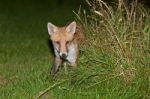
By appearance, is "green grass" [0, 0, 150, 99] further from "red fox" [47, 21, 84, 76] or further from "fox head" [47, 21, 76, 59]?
"fox head" [47, 21, 76, 59]

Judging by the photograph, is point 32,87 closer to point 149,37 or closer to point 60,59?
point 60,59

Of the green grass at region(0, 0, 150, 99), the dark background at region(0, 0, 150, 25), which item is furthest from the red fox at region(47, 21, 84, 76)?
the dark background at region(0, 0, 150, 25)

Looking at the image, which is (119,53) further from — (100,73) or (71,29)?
(71,29)

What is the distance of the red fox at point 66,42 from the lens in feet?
27.2

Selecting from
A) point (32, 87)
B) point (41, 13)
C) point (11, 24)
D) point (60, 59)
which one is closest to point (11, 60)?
point (60, 59)

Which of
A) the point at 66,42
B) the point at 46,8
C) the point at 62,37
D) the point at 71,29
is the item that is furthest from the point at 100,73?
the point at 46,8


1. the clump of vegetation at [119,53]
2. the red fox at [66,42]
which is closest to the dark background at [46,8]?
the red fox at [66,42]

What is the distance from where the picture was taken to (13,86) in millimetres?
8000

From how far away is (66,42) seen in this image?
27.3 feet

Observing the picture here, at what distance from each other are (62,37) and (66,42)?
0.12m

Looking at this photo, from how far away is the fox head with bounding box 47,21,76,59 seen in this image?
823cm

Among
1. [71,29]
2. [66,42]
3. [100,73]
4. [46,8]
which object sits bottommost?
[100,73]

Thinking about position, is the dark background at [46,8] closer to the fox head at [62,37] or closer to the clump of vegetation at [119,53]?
the fox head at [62,37]

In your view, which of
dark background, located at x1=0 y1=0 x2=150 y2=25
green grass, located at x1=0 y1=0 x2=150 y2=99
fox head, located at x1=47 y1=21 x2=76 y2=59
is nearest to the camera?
green grass, located at x1=0 y1=0 x2=150 y2=99
